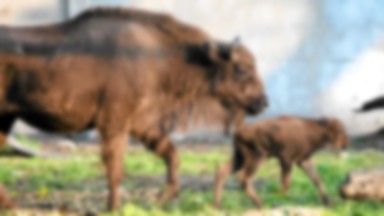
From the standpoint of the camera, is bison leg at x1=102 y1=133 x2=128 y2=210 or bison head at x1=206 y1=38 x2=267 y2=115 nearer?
bison leg at x1=102 y1=133 x2=128 y2=210

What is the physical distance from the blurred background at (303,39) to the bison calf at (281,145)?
3.17 meters

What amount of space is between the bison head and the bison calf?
225 mm

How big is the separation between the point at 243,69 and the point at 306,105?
4.03m

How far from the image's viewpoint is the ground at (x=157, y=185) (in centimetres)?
718

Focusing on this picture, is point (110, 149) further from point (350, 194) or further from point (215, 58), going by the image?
point (350, 194)

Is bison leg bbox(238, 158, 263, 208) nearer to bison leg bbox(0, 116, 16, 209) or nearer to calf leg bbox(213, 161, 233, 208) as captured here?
calf leg bbox(213, 161, 233, 208)

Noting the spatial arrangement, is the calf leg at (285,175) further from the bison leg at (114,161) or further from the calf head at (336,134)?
the bison leg at (114,161)

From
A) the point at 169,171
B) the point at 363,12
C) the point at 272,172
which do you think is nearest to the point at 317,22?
the point at 363,12

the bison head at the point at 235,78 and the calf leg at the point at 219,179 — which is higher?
the bison head at the point at 235,78

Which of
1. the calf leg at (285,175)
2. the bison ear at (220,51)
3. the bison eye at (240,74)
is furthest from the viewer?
the calf leg at (285,175)

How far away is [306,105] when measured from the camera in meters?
11.0

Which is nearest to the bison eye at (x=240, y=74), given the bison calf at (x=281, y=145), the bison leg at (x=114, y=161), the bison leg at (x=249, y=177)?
the bison calf at (x=281, y=145)

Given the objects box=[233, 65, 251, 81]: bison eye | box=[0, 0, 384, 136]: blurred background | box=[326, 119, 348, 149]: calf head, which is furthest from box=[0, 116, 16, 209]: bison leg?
box=[0, 0, 384, 136]: blurred background

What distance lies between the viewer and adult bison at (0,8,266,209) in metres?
6.90
